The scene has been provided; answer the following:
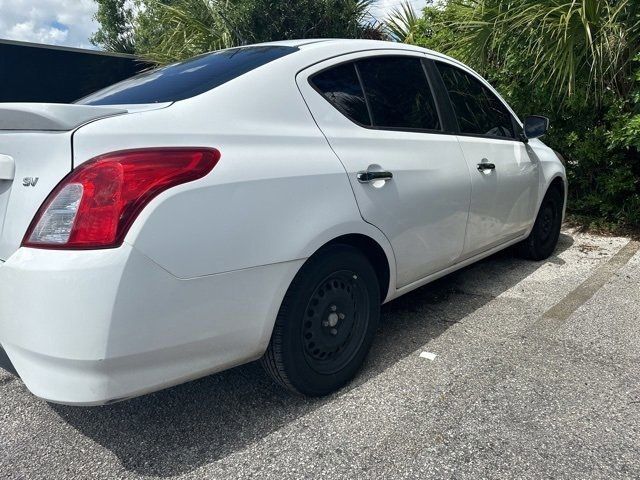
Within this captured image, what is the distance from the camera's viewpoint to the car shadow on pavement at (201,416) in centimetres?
209

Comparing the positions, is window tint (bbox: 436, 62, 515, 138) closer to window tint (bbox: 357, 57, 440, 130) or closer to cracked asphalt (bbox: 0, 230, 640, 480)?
window tint (bbox: 357, 57, 440, 130)

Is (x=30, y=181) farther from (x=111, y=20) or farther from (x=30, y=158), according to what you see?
(x=111, y=20)

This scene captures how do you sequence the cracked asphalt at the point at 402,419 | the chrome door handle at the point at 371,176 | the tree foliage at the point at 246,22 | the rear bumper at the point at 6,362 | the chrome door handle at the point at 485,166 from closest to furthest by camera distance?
Answer: 1. the rear bumper at the point at 6,362
2. the cracked asphalt at the point at 402,419
3. the chrome door handle at the point at 371,176
4. the chrome door handle at the point at 485,166
5. the tree foliage at the point at 246,22

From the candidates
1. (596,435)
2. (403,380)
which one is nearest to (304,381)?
(403,380)

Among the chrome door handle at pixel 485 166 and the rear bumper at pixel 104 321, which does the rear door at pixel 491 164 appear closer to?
the chrome door handle at pixel 485 166

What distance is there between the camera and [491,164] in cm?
336

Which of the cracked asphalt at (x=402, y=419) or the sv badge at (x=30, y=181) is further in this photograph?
the cracked asphalt at (x=402, y=419)

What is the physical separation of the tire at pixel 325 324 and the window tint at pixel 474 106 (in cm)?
136

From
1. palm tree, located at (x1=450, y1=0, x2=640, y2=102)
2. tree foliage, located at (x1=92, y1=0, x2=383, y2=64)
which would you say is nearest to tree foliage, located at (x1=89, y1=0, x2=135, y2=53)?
tree foliage, located at (x1=92, y1=0, x2=383, y2=64)

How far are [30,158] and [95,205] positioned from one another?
1.05 ft

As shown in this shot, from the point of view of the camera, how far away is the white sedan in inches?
66.5

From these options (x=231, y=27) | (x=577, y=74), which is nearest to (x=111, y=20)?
(x=231, y=27)

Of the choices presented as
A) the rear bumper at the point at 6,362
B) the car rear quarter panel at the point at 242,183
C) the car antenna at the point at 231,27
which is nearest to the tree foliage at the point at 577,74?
the car antenna at the point at 231,27

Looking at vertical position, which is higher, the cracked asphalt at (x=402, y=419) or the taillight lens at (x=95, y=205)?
the taillight lens at (x=95, y=205)
